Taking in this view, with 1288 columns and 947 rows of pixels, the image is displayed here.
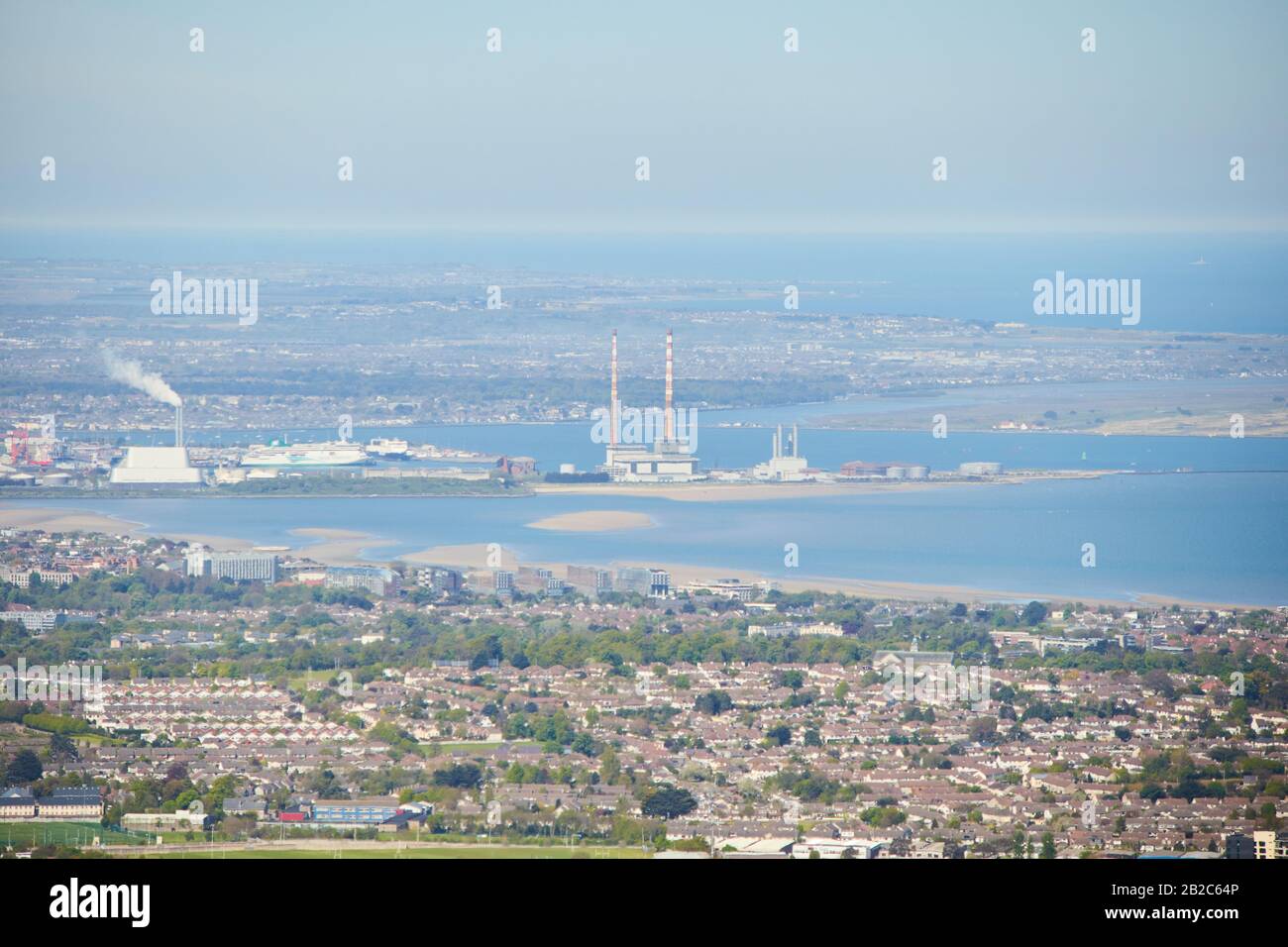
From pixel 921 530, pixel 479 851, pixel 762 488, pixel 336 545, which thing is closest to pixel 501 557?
pixel 336 545

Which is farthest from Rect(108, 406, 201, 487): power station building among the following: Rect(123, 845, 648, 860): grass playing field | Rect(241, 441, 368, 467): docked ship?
Rect(123, 845, 648, 860): grass playing field

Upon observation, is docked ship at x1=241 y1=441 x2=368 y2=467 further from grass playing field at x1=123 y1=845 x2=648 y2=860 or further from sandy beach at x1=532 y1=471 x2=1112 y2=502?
grass playing field at x1=123 y1=845 x2=648 y2=860

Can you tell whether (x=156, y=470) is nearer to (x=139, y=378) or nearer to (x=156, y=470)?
(x=156, y=470)

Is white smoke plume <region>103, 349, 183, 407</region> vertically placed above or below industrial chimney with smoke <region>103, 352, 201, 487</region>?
above

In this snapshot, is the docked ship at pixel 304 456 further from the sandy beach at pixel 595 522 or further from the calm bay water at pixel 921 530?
the sandy beach at pixel 595 522

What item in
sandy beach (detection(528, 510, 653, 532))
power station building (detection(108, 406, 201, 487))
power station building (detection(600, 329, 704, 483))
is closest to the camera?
sandy beach (detection(528, 510, 653, 532))
